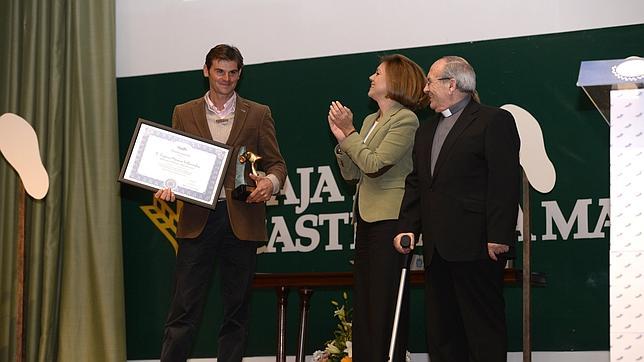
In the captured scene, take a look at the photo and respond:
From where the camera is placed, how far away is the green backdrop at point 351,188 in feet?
16.1

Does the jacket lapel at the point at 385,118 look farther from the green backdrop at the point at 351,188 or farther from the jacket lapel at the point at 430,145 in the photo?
the green backdrop at the point at 351,188

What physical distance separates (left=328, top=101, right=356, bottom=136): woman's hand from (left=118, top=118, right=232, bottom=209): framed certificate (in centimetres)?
49

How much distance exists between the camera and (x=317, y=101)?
5602 millimetres

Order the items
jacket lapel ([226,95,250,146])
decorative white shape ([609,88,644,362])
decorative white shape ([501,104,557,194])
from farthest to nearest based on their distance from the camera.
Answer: decorative white shape ([501,104,557,194]), jacket lapel ([226,95,250,146]), decorative white shape ([609,88,644,362])

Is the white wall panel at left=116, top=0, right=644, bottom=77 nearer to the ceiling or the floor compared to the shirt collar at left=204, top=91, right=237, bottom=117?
nearer to the ceiling

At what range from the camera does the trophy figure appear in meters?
4.11

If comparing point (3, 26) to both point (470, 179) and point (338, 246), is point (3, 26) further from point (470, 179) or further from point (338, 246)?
point (470, 179)

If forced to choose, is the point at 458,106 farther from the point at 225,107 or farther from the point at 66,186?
the point at 66,186

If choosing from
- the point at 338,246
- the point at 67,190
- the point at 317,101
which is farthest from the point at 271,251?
the point at 67,190

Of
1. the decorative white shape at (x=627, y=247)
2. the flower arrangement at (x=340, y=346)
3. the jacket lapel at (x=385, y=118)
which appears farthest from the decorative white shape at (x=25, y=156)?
the decorative white shape at (x=627, y=247)

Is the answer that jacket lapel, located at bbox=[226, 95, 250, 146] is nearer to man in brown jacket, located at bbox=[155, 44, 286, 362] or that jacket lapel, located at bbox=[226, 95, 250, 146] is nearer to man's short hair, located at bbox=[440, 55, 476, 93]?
man in brown jacket, located at bbox=[155, 44, 286, 362]

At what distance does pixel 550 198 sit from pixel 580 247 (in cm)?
29

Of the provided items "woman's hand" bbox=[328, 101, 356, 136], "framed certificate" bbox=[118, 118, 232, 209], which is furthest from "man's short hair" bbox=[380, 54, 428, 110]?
"framed certificate" bbox=[118, 118, 232, 209]

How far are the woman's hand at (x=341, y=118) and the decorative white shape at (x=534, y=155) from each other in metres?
0.81
